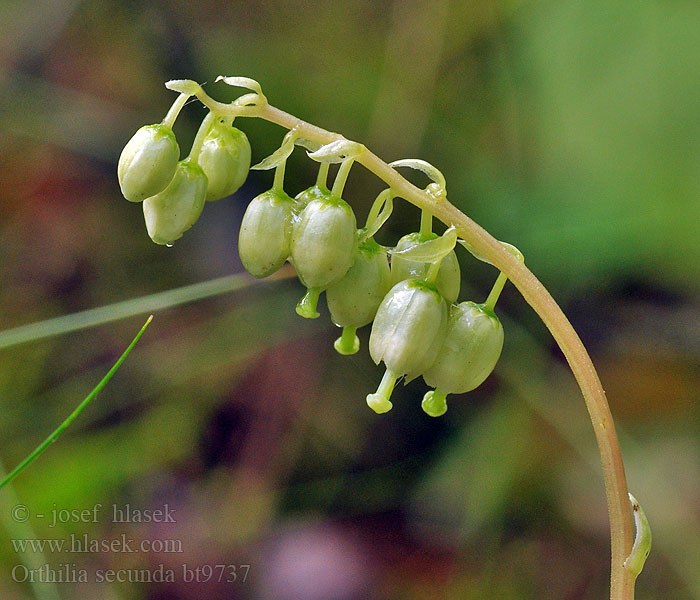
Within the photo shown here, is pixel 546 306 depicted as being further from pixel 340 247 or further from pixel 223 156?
pixel 223 156

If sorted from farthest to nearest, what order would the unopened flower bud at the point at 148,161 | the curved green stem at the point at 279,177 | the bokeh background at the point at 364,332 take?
1. the bokeh background at the point at 364,332
2. the curved green stem at the point at 279,177
3. the unopened flower bud at the point at 148,161

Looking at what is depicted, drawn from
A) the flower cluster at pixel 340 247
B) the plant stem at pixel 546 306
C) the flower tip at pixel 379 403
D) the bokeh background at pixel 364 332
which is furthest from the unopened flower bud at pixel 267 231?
the bokeh background at pixel 364 332

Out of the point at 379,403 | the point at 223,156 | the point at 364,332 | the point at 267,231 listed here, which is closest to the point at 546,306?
the point at 379,403

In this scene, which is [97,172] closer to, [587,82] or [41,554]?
[41,554]

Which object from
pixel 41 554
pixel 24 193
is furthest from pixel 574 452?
pixel 24 193

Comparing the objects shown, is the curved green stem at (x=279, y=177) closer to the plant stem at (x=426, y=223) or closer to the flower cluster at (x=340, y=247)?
the flower cluster at (x=340, y=247)

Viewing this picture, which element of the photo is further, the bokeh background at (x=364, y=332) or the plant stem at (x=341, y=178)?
the bokeh background at (x=364, y=332)

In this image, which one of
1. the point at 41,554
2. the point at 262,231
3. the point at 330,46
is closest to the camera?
the point at 262,231
